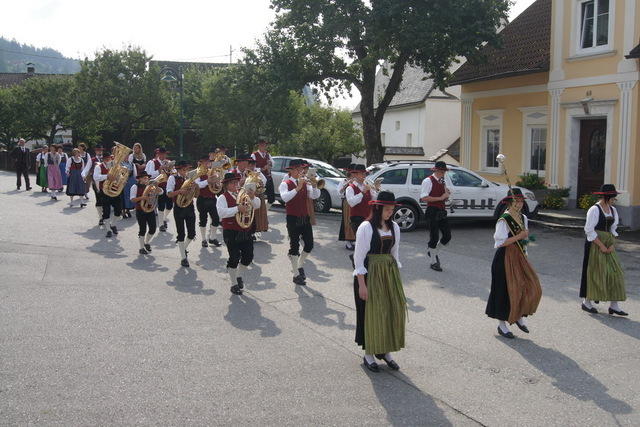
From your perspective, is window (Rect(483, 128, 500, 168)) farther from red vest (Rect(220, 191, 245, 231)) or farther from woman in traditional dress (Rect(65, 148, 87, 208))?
→ red vest (Rect(220, 191, 245, 231))

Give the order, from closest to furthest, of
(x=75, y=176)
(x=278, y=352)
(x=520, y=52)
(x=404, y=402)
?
(x=404, y=402), (x=278, y=352), (x=75, y=176), (x=520, y=52)

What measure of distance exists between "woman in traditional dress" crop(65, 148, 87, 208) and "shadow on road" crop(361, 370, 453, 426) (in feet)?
50.8

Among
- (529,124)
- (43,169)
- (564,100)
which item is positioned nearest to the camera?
(564,100)

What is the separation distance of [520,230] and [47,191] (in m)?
21.0

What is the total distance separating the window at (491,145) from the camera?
2270 centimetres

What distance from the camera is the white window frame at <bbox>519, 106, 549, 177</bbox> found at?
66.8 feet

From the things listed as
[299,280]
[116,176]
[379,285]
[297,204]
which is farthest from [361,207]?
[116,176]

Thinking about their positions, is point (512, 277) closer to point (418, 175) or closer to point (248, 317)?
point (248, 317)

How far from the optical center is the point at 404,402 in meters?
5.58

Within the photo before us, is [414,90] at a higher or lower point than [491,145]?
higher

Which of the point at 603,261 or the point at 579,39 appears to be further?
the point at 579,39

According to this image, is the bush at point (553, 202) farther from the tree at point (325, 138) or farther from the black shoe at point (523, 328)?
the tree at point (325, 138)

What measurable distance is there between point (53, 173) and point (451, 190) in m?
13.7

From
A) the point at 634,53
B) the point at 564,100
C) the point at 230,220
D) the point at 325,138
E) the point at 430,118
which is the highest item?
the point at 634,53
